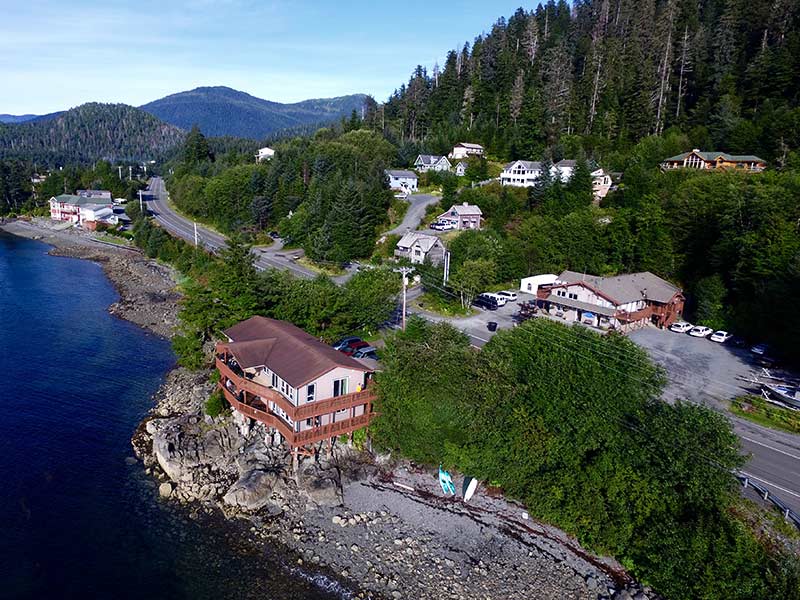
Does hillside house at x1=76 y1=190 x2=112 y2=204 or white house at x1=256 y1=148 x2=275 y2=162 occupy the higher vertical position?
white house at x1=256 y1=148 x2=275 y2=162

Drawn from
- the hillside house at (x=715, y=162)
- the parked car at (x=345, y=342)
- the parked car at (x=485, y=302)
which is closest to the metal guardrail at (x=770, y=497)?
the parked car at (x=345, y=342)

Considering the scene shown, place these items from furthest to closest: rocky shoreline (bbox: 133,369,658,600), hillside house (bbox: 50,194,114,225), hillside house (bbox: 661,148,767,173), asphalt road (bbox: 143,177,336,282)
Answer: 1. hillside house (bbox: 50,194,114,225)
2. hillside house (bbox: 661,148,767,173)
3. asphalt road (bbox: 143,177,336,282)
4. rocky shoreline (bbox: 133,369,658,600)

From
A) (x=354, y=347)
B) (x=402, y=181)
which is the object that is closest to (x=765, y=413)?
(x=354, y=347)

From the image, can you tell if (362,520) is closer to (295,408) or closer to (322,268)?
(295,408)

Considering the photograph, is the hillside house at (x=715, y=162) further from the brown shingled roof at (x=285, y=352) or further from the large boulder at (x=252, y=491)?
the large boulder at (x=252, y=491)

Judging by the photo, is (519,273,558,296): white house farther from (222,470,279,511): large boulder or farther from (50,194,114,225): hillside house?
(50,194,114,225): hillside house

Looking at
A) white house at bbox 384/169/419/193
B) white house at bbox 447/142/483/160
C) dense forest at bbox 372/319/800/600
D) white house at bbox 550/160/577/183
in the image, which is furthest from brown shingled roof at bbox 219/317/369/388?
white house at bbox 447/142/483/160
